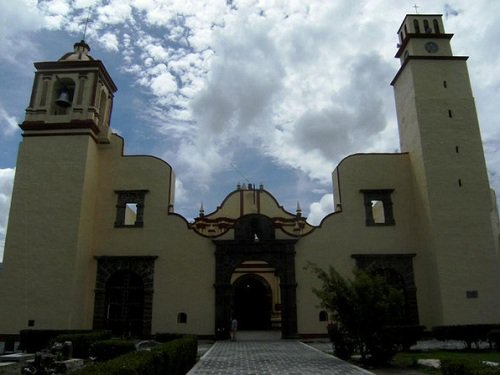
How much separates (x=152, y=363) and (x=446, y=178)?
679 inches

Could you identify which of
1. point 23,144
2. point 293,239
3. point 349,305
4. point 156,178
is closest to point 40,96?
point 23,144

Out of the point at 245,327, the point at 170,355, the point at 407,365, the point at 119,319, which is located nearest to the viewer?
the point at 170,355

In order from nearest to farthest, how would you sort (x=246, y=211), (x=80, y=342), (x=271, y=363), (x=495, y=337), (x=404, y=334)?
(x=271, y=363), (x=404, y=334), (x=80, y=342), (x=495, y=337), (x=246, y=211)

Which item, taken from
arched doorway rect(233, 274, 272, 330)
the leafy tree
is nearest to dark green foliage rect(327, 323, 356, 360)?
the leafy tree

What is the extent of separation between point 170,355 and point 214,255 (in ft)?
40.7

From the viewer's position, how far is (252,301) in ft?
97.8

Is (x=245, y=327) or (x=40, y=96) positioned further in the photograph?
(x=245, y=327)

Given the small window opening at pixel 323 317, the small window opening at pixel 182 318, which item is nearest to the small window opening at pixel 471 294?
the small window opening at pixel 323 317

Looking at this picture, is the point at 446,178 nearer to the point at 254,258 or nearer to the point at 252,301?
the point at 254,258

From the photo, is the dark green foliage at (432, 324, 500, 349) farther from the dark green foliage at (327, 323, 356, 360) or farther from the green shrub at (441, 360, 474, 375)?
the green shrub at (441, 360, 474, 375)

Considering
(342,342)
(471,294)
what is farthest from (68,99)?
(471,294)

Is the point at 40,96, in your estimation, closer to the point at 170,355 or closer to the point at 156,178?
the point at 156,178

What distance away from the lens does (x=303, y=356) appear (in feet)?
44.3

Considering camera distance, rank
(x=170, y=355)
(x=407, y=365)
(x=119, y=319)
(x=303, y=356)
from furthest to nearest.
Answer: (x=119, y=319), (x=303, y=356), (x=407, y=365), (x=170, y=355)
